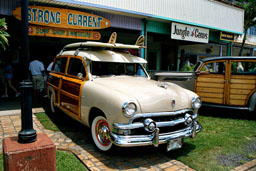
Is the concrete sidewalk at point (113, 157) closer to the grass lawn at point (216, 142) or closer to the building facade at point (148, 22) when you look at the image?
the grass lawn at point (216, 142)

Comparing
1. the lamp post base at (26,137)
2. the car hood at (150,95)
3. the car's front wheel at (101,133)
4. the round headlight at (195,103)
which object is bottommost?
the car's front wheel at (101,133)

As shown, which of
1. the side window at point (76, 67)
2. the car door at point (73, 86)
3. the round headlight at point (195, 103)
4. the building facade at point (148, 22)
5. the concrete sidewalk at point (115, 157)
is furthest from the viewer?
the building facade at point (148, 22)

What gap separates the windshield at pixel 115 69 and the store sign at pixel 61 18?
3196 millimetres

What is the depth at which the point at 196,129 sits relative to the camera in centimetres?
378

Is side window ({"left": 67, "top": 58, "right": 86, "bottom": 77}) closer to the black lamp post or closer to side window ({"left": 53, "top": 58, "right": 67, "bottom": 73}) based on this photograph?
side window ({"left": 53, "top": 58, "right": 67, "bottom": 73})

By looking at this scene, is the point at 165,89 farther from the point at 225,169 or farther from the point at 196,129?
the point at 225,169

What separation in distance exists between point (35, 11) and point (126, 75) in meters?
3.82

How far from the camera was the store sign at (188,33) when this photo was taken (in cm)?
928

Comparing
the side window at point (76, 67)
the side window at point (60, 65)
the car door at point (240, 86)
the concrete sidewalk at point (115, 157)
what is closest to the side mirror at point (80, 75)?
the side window at point (76, 67)

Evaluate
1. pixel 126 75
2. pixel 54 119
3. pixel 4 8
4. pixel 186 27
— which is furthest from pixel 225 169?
pixel 186 27

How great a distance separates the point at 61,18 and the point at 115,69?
338 cm

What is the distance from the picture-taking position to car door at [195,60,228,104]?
622 centimetres

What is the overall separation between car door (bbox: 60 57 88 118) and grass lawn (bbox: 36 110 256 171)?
704mm

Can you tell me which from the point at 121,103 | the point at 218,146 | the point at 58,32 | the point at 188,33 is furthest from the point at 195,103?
the point at 188,33
